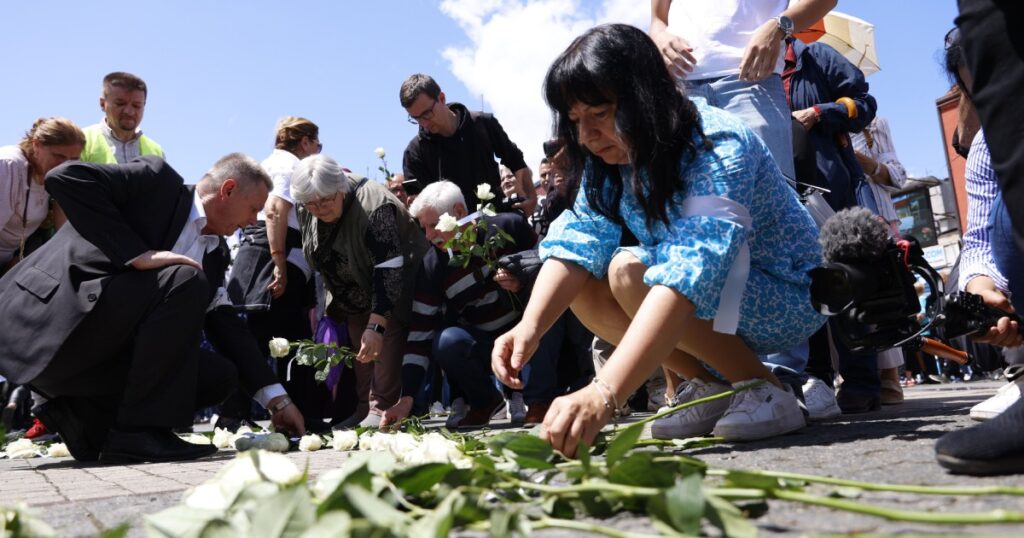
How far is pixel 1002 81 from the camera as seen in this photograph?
1.65 meters

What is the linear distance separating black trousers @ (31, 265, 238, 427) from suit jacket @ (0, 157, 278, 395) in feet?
0.17

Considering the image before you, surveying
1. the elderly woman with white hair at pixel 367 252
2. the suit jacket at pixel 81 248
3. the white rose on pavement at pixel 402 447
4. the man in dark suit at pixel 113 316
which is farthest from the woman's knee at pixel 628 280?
the elderly woman with white hair at pixel 367 252

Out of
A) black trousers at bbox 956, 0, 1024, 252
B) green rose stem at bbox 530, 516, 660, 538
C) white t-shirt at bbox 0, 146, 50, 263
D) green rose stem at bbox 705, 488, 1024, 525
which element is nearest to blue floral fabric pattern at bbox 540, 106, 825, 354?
black trousers at bbox 956, 0, 1024, 252

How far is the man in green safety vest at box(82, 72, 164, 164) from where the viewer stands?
18.1ft

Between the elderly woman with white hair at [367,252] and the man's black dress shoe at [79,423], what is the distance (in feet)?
4.01

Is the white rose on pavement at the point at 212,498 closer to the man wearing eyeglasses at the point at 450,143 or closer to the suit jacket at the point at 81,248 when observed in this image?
the suit jacket at the point at 81,248

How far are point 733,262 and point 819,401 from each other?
1304mm

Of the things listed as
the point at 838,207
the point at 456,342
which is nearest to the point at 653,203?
the point at 838,207

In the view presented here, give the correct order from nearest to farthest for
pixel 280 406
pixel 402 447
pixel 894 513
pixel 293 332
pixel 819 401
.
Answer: pixel 894 513 → pixel 402 447 → pixel 819 401 → pixel 280 406 → pixel 293 332

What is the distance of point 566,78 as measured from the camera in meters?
2.38

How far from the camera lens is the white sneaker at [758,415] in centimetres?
241

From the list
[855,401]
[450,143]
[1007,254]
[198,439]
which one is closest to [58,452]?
[198,439]

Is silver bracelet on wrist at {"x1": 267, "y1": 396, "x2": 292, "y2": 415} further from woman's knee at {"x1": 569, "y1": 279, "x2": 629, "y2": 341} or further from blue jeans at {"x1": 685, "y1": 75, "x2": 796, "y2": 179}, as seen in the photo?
blue jeans at {"x1": 685, "y1": 75, "x2": 796, "y2": 179}

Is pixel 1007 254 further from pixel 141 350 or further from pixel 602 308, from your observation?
pixel 141 350
